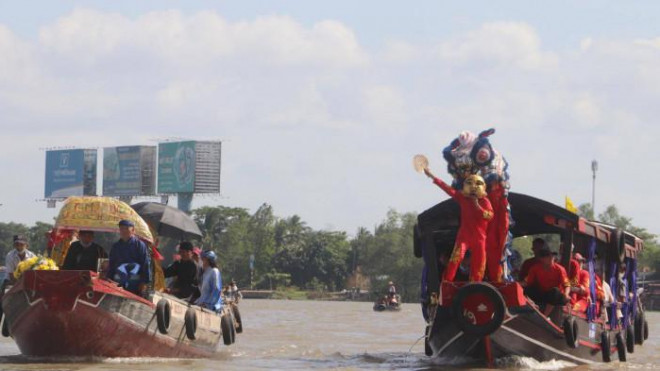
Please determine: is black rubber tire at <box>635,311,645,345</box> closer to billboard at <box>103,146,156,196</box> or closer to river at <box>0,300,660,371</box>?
river at <box>0,300,660,371</box>

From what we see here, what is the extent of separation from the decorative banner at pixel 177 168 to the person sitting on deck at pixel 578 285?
70417mm

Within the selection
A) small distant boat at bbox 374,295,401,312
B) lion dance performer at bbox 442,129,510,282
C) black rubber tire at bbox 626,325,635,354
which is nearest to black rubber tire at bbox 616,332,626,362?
black rubber tire at bbox 626,325,635,354

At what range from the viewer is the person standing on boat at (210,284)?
642 inches

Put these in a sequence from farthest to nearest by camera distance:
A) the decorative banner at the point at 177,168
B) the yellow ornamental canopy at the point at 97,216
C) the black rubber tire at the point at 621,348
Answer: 1. the decorative banner at the point at 177,168
2. the black rubber tire at the point at 621,348
3. the yellow ornamental canopy at the point at 97,216

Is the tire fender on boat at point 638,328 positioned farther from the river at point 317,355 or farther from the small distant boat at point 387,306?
the small distant boat at point 387,306

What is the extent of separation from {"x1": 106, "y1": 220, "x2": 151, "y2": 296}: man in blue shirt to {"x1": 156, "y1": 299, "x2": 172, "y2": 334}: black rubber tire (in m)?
0.24

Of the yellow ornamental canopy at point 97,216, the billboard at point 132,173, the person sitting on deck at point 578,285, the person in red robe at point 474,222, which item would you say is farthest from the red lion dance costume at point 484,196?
the billboard at point 132,173

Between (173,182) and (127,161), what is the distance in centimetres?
443

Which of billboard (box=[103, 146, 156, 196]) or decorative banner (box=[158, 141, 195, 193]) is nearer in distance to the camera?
decorative banner (box=[158, 141, 195, 193])

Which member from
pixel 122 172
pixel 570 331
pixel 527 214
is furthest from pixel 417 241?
pixel 122 172

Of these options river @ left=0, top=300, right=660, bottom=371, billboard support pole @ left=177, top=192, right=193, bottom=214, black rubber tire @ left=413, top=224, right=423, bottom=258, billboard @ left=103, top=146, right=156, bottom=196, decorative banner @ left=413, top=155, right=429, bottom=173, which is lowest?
river @ left=0, top=300, right=660, bottom=371

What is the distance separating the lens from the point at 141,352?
15.4 metres

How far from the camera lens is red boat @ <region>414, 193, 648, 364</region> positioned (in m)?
14.5

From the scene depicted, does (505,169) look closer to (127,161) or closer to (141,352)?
(141,352)
